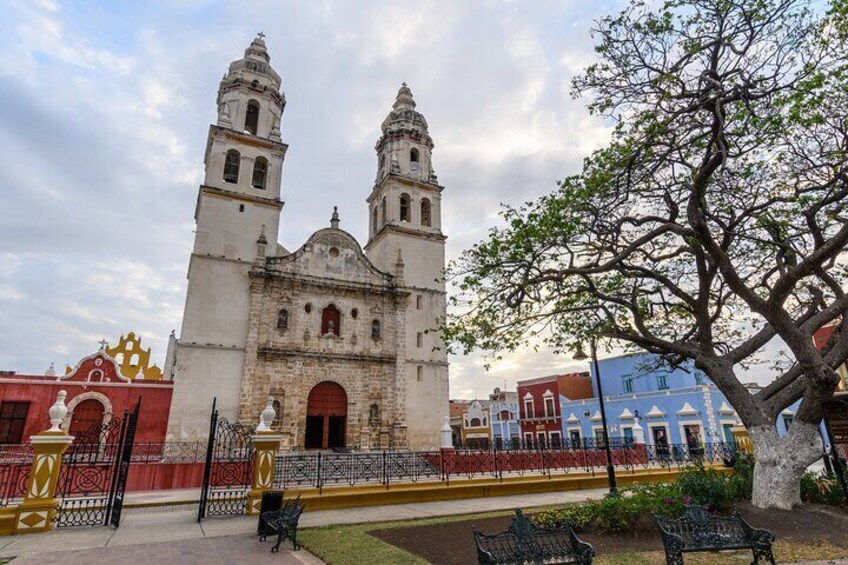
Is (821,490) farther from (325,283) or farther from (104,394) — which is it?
(104,394)

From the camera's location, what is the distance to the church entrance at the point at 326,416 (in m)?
21.6

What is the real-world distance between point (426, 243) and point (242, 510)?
19.2 meters

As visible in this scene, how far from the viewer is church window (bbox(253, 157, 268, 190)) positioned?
24.6 m

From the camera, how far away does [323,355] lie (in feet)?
74.0

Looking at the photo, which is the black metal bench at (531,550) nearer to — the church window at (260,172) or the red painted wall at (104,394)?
the red painted wall at (104,394)

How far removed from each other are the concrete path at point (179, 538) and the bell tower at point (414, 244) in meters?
12.8

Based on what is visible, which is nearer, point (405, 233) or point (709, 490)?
point (709, 490)

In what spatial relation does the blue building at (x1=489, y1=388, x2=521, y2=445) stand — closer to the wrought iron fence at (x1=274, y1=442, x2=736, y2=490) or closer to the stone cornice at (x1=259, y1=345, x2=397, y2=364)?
the stone cornice at (x1=259, y1=345, x2=397, y2=364)

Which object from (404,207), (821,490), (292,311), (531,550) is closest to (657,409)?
(821,490)

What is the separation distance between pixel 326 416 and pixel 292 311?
538cm

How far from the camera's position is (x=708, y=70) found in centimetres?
841

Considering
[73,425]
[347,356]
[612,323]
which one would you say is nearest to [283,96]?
[347,356]

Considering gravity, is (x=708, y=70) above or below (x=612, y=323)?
above

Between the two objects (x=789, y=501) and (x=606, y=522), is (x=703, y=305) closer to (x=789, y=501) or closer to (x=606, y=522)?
(x=789, y=501)
